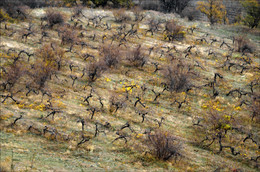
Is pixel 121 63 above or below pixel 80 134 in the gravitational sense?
above

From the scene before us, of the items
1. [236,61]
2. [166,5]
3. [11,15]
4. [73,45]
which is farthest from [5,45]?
[166,5]

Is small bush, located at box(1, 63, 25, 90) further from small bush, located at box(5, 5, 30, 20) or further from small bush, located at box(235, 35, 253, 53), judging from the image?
small bush, located at box(235, 35, 253, 53)

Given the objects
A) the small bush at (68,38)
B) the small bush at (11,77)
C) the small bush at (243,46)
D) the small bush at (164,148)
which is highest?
the small bush at (243,46)

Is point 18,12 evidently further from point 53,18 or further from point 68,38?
point 68,38

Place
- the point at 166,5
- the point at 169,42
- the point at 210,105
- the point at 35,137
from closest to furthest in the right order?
the point at 35,137 → the point at 210,105 → the point at 169,42 → the point at 166,5

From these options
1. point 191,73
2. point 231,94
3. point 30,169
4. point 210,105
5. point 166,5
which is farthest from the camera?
point 166,5

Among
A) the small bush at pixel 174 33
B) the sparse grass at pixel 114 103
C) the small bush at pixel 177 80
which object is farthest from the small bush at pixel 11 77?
the small bush at pixel 174 33

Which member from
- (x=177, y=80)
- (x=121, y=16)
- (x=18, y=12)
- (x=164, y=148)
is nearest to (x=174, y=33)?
(x=121, y=16)

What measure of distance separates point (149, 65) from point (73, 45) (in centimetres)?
651

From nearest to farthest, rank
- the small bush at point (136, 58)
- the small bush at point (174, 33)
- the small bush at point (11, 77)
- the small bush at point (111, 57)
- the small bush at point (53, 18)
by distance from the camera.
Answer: the small bush at point (11, 77) → the small bush at point (111, 57) → the small bush at point (136, 58) → the small bush at point (53, 18) → the small bush at point (174, 33)

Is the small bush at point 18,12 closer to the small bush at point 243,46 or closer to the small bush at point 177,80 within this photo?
the small bush at point 177,80

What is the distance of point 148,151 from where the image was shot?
30.9 feet

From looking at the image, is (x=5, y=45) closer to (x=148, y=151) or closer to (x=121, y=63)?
(x=121, y=63)

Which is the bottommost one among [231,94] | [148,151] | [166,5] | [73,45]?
[148,151]
